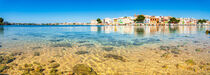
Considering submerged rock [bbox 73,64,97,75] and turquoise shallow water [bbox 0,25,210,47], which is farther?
turquoise shallow water [bbox 0,25,210,47]

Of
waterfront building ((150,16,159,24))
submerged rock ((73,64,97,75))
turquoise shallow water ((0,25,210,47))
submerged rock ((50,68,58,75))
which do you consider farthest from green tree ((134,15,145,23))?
submerged rock ((50,68,58,75))

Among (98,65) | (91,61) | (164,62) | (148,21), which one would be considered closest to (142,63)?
(164,62)

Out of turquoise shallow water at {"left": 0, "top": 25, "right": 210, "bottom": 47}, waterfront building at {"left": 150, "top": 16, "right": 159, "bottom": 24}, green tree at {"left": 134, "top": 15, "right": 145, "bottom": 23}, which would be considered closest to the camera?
turquoise shallow water at {"left": 0, "top": 25, "right": 210, "bottom": 47}

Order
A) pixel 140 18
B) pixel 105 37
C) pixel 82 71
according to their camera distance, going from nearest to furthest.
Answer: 1. pixel 82 71
2. pixel 105 37
3. pixel 140 18

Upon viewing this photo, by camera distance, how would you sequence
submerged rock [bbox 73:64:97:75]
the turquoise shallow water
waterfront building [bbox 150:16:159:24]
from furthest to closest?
waterfront building [bbox 150:16:159:24] < the turquoise shallow water < submerged rock [bbox 73:64:97:75]

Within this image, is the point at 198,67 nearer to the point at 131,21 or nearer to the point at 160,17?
the point at 131,21

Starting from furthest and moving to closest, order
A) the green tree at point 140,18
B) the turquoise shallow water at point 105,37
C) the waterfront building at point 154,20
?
the waterfront building at point 154,20 → the green tree at point 140,18 → the turquoise shallow water at point 105,37

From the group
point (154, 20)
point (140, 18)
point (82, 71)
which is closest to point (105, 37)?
point (82, 71)

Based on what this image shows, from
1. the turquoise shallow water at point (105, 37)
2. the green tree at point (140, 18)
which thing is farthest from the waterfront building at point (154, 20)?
the turquoise shallow water at point (105, 37)

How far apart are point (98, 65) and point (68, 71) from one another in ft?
4.74

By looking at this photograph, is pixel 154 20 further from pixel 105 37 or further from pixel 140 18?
pixel 105 37

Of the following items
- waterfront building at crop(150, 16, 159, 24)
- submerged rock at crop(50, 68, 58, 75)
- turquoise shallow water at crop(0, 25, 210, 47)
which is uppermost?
waterfront building at crop(150, 16, 159, 24)

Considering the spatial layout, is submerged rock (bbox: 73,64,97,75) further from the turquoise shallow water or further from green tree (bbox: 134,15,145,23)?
green tree (bbox: 134,15,145,23)

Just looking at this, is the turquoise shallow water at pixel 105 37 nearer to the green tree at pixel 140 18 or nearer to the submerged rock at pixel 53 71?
the submerged rock at pixel 53 71
